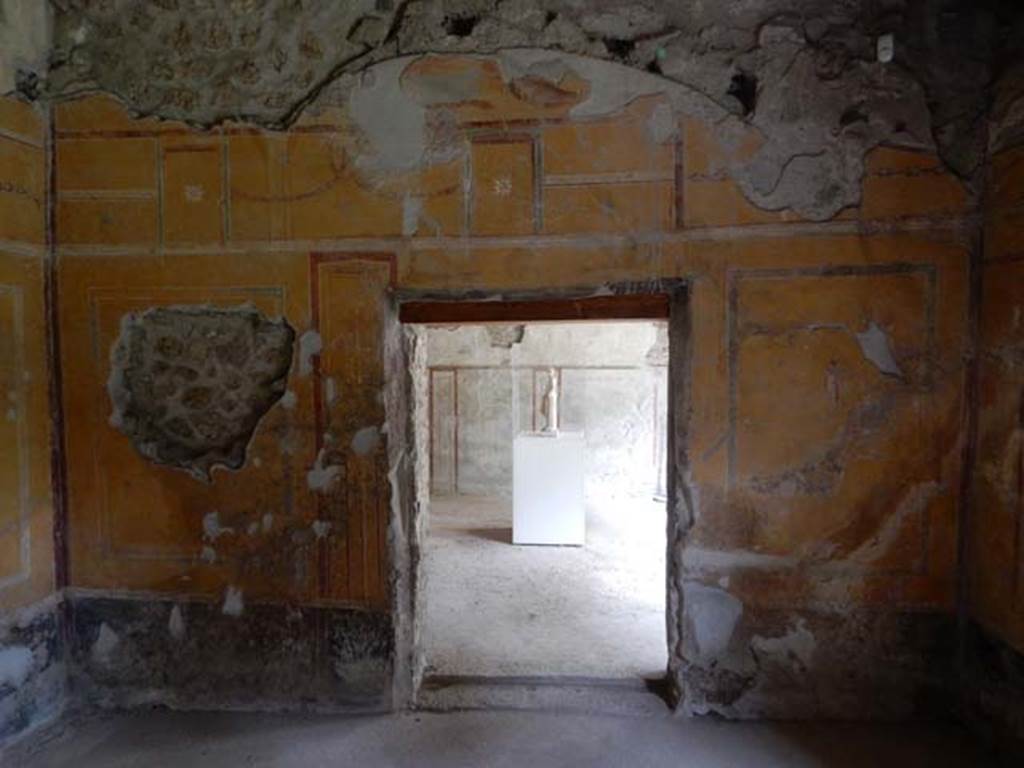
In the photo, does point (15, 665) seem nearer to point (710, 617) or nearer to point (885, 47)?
point (710, 617)

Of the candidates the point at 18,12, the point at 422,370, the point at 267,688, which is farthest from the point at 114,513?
the point at 18,12

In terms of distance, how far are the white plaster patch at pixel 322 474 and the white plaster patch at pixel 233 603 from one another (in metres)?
0.54

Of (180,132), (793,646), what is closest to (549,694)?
(793,646)

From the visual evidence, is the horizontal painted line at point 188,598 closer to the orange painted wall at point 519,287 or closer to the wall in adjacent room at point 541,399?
the orange painted wall at point 519,287

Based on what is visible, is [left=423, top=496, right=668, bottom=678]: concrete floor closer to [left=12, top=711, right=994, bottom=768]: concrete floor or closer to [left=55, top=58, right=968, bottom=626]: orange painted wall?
[left=12, top=711, right=994, bottom=768]: concrete floor

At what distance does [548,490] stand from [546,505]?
0.12 m

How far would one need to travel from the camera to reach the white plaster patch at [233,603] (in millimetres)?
2566

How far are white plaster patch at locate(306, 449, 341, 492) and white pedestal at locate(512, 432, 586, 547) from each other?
2618 mm

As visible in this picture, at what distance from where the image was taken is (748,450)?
2.41 m

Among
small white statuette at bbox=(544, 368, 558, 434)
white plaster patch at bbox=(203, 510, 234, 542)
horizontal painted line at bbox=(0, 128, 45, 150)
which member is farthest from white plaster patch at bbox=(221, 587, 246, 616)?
small white statuette at bbox=(544, 368, 558, 434)

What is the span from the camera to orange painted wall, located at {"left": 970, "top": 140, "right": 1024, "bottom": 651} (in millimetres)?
2096

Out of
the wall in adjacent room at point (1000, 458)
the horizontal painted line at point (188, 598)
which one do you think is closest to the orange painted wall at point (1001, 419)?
the wall in adjacent room at point (1000, 458)

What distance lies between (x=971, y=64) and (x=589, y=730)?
273 centimetres

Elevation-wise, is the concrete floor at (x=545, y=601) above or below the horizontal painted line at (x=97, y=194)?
below
